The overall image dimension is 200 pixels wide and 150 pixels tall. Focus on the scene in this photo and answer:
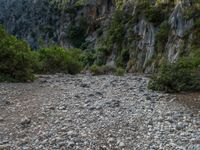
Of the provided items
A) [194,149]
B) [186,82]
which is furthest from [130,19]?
[194,149]

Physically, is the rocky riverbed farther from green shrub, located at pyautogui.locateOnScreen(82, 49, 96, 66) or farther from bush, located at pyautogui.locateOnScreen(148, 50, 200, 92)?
green shrub, located at pyautogui.locateOnScreen(82, 49, 96, 66)

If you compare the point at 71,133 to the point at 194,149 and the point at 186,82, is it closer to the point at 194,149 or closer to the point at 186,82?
the point at 194,149

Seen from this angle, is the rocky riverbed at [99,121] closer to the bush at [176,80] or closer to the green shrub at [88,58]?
the bush at [176,80]

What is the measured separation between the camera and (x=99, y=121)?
1064cm

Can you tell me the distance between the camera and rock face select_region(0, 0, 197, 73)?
43.1 meters

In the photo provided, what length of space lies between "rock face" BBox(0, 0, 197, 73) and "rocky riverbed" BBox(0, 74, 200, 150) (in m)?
24.4

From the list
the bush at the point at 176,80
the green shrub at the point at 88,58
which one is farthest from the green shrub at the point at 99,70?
the green shrub at the point at 88,58

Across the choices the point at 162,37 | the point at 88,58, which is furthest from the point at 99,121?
the point at 88,58

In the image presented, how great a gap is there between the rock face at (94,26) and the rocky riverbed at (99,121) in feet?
79.9

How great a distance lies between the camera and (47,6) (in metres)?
106

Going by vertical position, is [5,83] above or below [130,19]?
below

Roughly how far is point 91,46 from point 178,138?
74294 mm

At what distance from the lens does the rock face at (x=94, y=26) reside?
43094mm

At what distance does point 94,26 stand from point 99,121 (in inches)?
3150
